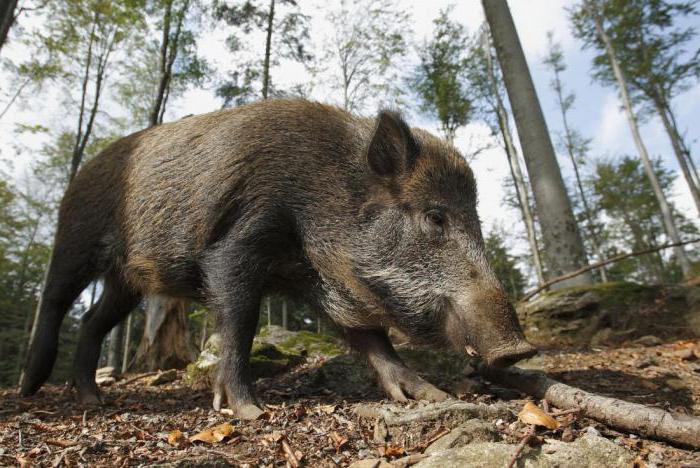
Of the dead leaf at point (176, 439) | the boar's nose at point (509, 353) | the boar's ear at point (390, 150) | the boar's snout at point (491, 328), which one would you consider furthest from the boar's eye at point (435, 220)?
the dead leaf at point (176, 439)

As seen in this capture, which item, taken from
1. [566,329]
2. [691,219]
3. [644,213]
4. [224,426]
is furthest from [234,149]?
[691,219]

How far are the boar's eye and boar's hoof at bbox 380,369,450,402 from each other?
1.17 meters

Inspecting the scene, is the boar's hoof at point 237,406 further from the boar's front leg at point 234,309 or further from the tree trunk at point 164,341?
the tree trunk at point 164,341

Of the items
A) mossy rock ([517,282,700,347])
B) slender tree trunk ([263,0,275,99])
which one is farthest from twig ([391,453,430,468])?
slender tree trunk ([263,0,275,99])

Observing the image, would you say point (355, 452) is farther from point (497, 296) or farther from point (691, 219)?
point (691, 219)

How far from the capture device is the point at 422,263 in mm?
3303

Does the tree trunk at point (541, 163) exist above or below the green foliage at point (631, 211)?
below

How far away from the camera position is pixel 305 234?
3.61 metres

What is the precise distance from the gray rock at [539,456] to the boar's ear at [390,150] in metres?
2.12

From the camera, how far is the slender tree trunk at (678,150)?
18891 millimetres

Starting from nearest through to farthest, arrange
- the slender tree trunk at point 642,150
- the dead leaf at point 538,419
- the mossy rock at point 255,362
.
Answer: the dead leaf at point 538,419 → the mossy rock at point 255,362 → the slender tree trunk at point 642,150

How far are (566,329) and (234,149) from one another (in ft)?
15.3

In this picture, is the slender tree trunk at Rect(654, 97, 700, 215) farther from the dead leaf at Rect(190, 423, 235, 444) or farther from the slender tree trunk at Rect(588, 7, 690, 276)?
the dead leaf at Rect(190, 423, 235, 444)

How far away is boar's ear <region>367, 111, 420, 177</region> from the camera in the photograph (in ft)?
11.8
